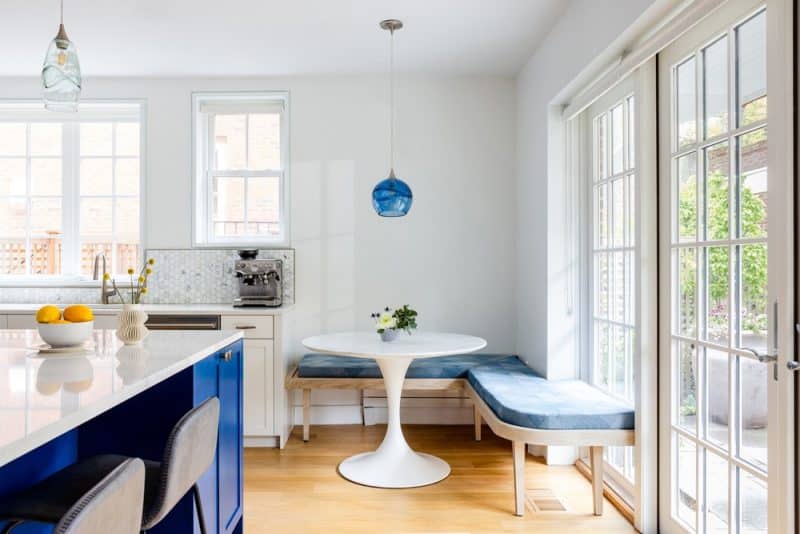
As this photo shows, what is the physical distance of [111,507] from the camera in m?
0.86

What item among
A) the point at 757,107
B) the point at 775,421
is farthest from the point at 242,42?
the point at 775,421

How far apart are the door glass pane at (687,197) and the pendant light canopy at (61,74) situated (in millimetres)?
2220

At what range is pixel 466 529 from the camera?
98.0 inches

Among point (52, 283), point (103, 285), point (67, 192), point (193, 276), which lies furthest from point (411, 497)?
point (67, 192)

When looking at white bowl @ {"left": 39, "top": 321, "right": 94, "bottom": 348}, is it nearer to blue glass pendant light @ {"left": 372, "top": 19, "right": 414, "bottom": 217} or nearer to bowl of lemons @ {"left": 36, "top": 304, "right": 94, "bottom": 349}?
bowl of lemons @ {"left": 36, "top": 304, "right": 94, "bottom": 349}

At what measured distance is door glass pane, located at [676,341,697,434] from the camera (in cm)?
214

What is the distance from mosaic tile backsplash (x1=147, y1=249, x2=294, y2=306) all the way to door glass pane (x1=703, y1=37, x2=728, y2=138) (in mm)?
3124

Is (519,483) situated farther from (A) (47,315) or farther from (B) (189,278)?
(B) (189,278)

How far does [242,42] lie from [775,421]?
3288 millimetres

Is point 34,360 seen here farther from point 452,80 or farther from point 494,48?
point 452,80

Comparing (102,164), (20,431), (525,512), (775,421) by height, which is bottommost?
(525,512)

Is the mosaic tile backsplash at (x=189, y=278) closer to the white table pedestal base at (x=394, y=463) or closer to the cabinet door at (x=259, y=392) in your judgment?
the cabinet door at (x=259, y=392)

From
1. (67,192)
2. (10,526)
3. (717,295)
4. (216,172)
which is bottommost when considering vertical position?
(10,526)

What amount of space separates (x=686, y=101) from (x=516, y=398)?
1.50m
